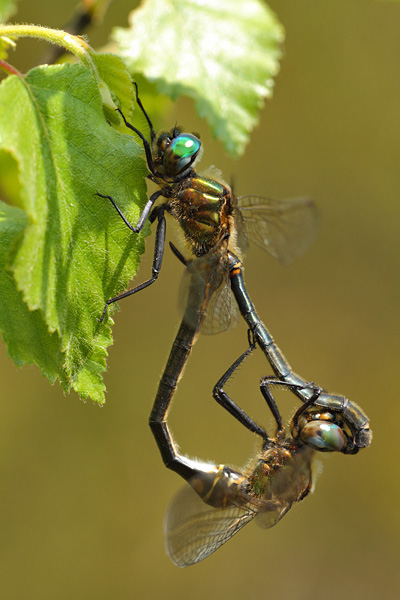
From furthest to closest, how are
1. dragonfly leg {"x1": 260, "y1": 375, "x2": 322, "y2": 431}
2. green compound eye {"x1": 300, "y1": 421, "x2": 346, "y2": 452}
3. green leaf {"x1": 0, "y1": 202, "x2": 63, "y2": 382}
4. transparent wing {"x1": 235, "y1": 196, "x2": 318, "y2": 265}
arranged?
transparent wing {"x1": 235, "y1": 196, "x2": 318, "y2": 265}
dragonfly leg {"x1": 260, "y1": 375, "x2": 322, "y2": 431}
green compound eye {"x1": 300, "y1": 421, "x2": 346, "y2": 452}
green leaf {"x1": 0, "y1": 202, "x2": 63, "y2": 382}

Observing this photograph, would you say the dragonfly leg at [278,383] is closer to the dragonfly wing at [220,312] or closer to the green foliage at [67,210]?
the dragonfly wing at [220,312]

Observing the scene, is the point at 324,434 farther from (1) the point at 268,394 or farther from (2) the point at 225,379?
(2) the point at 225,379

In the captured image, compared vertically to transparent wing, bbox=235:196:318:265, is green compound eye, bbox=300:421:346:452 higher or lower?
lower

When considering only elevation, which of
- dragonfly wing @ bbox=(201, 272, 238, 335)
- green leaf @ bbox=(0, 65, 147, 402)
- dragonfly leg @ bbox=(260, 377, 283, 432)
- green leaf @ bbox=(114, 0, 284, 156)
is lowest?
dragonfly leg @ bbox=(260, 377, 283, 432)

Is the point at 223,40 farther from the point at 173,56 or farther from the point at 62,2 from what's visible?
the point at 62,2

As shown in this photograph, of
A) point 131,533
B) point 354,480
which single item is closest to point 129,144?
point 131,533

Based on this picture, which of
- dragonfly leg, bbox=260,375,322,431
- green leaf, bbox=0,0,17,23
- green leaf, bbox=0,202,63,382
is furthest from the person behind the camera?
dragonfly leg, bbox=260,375,322,431

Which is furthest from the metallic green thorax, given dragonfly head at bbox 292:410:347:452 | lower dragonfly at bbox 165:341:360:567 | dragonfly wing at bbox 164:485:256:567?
dragonfly wing at bbox 164:485:256:567

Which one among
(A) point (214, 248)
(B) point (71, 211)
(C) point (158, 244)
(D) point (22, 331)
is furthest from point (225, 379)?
(B) point (71, 211)

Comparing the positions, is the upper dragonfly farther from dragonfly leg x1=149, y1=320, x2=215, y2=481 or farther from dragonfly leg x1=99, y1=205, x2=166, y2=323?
dragonfly leg x1=149, y1=320, x2=215, y2=481
